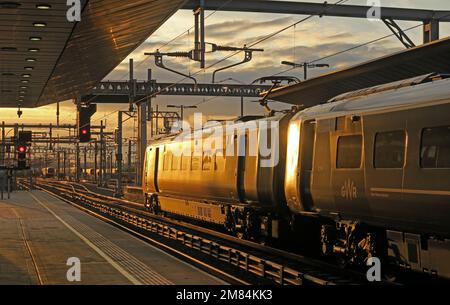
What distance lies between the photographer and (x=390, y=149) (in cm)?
1148

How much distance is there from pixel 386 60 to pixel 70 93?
20.2 meters

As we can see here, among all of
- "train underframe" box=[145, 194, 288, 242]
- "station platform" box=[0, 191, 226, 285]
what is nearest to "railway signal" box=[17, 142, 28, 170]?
"station platform" box=[0, 191, 226, 285]

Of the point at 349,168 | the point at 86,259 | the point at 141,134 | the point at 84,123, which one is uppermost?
the point at 84,123

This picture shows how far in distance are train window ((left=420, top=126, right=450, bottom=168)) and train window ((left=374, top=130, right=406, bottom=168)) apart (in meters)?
0.52

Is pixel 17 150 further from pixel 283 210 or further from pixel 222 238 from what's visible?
pixel 283 210

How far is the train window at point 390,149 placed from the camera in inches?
440

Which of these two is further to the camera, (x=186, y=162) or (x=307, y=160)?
(x=186, y=162)

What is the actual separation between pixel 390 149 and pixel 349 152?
4.53ft

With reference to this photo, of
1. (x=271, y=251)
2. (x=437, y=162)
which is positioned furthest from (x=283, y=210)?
(x=437, y=162)

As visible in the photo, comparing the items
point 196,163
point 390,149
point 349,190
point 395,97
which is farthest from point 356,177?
point 196,163

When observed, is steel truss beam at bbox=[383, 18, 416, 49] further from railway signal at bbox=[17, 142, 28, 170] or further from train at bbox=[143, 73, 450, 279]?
railway signal at bbox=[17, 142, 28, 170]

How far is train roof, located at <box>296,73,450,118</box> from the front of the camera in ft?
34.7

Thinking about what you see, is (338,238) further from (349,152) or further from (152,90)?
(152,90)

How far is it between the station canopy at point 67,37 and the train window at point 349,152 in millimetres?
5445
